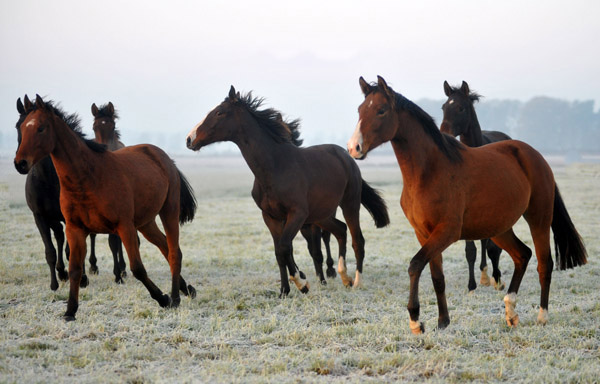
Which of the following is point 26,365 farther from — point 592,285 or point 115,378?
point 592,285

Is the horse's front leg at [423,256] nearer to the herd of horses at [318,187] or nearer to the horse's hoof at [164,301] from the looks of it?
the herd of horses at [318,187]

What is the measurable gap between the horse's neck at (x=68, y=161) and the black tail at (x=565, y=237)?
505 centimetres

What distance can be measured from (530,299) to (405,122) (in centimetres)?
318

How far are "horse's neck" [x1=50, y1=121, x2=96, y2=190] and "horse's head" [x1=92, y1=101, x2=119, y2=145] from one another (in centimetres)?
309

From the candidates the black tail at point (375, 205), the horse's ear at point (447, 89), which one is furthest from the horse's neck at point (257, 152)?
the horse's ear at point (447, 89)

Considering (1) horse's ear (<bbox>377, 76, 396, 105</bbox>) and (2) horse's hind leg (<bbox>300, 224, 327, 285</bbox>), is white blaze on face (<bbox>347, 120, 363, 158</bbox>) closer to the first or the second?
(1) horse's ear (<bbox>377, 76, 396, 105</bbox>)

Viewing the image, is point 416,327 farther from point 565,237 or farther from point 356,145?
point 565,237

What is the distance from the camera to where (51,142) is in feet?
19.7

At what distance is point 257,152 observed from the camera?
7.43m

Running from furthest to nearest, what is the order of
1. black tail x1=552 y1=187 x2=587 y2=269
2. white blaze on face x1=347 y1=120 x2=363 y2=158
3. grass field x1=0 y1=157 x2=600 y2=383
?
black tail x1=552 y1=187 x2=587 y2=269, white blaze on face x1=347 y1=120 x2=363 y2=158, grass field x1=0 y1=157 x2=600 y2=383

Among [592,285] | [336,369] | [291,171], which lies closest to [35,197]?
[291,171]

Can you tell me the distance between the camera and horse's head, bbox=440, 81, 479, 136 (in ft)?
26.5

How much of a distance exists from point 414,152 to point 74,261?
3717 millimetres

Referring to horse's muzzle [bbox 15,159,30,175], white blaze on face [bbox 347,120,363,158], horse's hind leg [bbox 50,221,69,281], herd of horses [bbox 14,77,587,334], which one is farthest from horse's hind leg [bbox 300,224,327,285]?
horse's muzzle [bbox 15,159,30,175]
